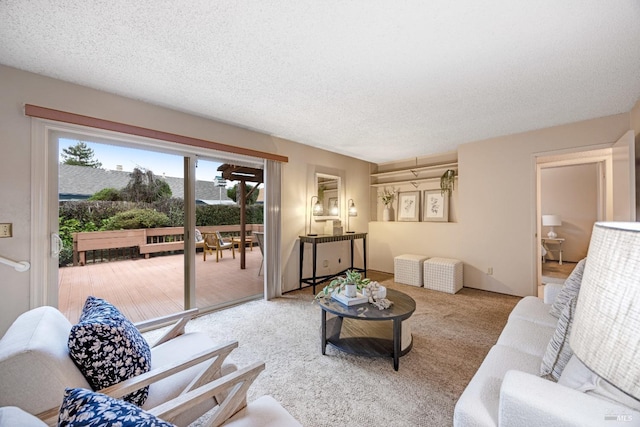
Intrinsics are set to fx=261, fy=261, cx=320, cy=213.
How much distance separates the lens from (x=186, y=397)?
110 cm

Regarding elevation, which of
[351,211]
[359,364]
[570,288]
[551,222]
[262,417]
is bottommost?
[359,364]

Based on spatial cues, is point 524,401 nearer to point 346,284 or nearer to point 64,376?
point 346,284

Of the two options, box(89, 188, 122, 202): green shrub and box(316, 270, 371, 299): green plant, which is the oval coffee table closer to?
box(316, 270, 371, 299): green plant

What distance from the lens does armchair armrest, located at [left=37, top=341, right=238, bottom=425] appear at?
102 centimetres

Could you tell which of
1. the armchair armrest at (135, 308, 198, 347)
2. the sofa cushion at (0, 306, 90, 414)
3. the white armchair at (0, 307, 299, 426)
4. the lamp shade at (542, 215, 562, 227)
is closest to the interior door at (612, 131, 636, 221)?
the lamp shade at (542, 215, 562, 227)

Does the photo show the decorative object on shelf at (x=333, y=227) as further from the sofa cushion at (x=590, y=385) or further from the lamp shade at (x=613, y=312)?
the lamp shade at (x=613, y=312)

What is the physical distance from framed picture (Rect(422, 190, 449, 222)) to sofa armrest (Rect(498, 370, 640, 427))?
4119 millimetres

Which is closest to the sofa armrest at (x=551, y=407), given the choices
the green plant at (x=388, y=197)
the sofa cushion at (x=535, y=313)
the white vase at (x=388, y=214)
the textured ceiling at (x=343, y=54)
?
the sofa cushion at (x=535, y=313)

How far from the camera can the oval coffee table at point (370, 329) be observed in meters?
2.15

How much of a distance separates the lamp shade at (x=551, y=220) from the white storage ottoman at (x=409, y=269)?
3.41m

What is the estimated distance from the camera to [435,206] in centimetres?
504

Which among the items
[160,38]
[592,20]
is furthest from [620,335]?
[160,38]

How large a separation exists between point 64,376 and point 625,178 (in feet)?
15.5

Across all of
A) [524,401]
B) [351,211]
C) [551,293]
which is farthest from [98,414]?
[351,211]
